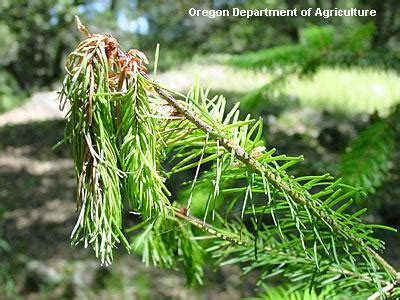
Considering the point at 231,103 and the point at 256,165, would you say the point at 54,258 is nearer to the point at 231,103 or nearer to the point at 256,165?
the point at 231,103

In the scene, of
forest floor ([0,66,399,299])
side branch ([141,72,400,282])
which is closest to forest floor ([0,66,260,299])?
forest floor ([0,66,399,299])

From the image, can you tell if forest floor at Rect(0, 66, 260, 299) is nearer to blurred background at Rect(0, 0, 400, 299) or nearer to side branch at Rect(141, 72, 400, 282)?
blurred background at Rect(0, 0, 400, 299)

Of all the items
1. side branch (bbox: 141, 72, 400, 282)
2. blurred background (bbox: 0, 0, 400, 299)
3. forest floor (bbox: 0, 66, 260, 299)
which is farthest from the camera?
forest floor (bbox: 0, 66, 260, 299)

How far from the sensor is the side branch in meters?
0.29

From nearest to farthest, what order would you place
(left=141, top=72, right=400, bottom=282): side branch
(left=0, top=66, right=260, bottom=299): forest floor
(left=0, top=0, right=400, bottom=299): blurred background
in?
(left=141, top=72, right=400, bottom=282): side branch, (left=0, top=0, right=400, bottom=299): blurred background, (left=0, top=66, right=260, bottom=299): forest floor

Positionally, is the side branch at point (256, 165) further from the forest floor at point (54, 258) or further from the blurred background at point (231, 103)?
the forest floor at point (54, 258)

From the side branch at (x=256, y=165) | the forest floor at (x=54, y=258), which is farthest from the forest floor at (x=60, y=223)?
the side branch at (x=256, y=165)

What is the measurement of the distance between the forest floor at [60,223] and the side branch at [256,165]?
0.71 metres

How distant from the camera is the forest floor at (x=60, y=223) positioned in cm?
214

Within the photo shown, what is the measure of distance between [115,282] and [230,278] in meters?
0.55

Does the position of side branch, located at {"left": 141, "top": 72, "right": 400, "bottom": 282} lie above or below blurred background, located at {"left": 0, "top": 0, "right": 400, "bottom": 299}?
above

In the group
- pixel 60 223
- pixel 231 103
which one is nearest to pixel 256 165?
pixel 60 223

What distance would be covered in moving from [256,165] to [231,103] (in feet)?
10.7

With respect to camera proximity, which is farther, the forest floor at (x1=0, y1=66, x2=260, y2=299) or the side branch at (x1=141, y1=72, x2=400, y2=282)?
the forest floor at (x1=0, y1=66, x2=260, y2=299)
